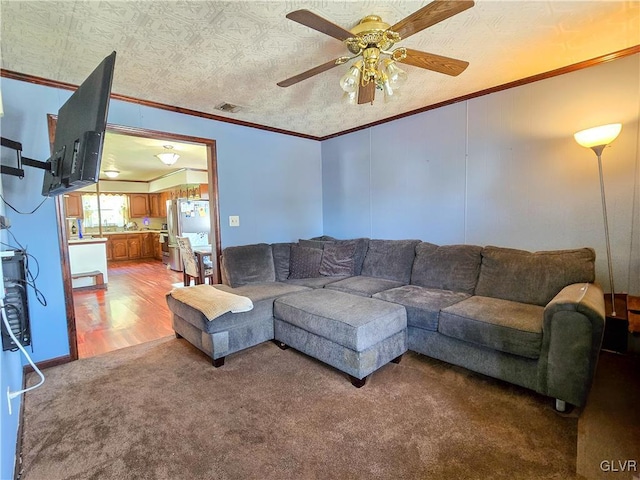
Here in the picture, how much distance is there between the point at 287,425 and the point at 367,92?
2.19 m

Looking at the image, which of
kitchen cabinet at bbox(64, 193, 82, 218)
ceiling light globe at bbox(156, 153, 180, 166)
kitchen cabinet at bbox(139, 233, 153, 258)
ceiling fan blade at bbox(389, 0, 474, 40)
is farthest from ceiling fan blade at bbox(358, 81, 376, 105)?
kitchen cabinet at bbox(139, 233, 153, 258)

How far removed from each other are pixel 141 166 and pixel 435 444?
7.29 metres

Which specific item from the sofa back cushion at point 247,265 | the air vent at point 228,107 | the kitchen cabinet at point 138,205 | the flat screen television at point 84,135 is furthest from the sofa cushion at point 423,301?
the kitchen cabinet at point 138,205

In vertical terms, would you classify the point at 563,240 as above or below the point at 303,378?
above

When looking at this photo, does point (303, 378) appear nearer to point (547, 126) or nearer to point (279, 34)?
point (279, 34)

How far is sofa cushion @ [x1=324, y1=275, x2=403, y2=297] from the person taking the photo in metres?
2.94

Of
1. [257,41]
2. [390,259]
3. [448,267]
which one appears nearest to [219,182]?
[257,41]

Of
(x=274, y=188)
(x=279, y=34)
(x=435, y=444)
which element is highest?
(x=279, y=34)

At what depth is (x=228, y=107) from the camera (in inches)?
124

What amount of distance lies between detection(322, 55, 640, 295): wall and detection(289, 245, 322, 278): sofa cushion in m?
0.85

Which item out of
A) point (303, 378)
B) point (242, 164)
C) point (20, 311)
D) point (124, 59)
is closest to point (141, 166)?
point (242, 164)

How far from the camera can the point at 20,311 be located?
5.61 ft

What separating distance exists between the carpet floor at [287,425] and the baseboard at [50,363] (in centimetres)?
7

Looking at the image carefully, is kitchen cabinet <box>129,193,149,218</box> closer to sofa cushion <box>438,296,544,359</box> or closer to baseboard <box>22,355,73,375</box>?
baseboard <box>22,355,73,375</box>
